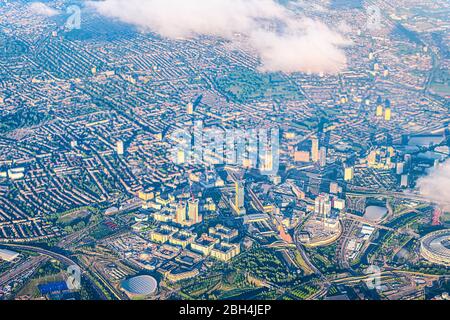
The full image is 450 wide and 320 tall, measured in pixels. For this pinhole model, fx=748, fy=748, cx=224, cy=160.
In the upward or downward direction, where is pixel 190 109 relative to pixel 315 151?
upward

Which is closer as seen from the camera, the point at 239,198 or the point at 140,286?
the point at 140,286

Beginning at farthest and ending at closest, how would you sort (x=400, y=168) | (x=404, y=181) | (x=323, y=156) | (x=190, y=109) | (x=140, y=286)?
1. (x=190, y=109)
2. (x=323, y=156)
3. (x=400, y=168)
4. (x=404, y=181)
5. (x=140, y=286)

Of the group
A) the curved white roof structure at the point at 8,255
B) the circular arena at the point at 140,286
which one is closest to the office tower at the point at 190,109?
the curved white roof structure at the point at 8,255

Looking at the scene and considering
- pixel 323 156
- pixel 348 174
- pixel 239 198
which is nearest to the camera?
pixel 239 198

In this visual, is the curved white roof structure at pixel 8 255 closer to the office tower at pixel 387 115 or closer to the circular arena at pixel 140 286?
the circular arena at pixel 140 286

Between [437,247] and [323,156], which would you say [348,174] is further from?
[437,247]

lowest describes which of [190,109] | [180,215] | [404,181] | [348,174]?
[180,215]

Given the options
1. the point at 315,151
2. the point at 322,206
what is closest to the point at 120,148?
the point at 315,151
